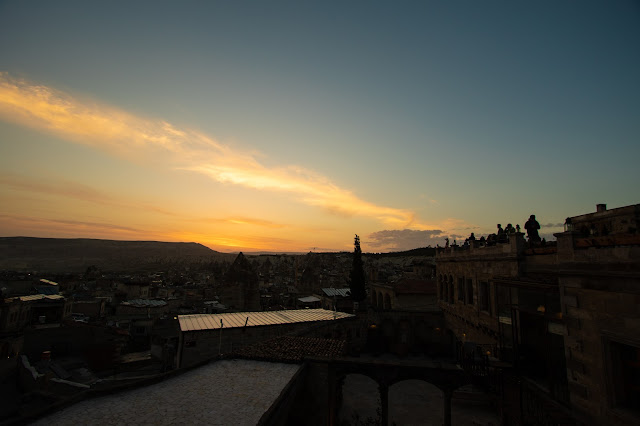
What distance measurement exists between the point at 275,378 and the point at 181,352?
28.5 ft

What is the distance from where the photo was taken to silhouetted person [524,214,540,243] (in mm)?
14941

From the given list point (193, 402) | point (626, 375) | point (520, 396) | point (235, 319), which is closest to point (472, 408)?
point (520, 396)

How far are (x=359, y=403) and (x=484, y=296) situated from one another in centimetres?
1064

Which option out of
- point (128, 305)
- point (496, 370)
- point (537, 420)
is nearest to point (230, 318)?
point (496, 370)

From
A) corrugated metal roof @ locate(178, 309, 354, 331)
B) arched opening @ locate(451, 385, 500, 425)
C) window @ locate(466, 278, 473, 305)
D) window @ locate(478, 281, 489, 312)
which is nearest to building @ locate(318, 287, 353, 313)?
corrugated metal roof @ locate(178, 309, 354, 331)

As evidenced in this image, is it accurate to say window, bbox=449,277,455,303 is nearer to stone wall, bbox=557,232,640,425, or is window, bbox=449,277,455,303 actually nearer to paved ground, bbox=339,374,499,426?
paved ground, bbox=339,374,499,426

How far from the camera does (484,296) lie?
19344mm

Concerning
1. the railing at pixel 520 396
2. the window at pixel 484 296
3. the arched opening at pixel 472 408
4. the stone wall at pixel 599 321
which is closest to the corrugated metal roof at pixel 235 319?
the arched opening at pixel 472 408

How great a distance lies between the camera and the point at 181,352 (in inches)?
712

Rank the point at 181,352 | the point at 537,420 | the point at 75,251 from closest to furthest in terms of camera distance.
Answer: the point at 537,420
the point at 181,352
the point at 75,251

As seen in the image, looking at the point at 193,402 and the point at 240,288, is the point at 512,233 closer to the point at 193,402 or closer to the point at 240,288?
the point at 193,402

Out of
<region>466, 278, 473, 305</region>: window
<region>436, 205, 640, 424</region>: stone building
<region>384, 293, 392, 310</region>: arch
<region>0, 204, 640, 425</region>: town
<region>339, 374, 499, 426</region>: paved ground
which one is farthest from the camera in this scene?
<region>384, 293, 392, 310</region>: arch

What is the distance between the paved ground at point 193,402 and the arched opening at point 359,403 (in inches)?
308

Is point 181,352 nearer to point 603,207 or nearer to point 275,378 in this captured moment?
point 275,378
